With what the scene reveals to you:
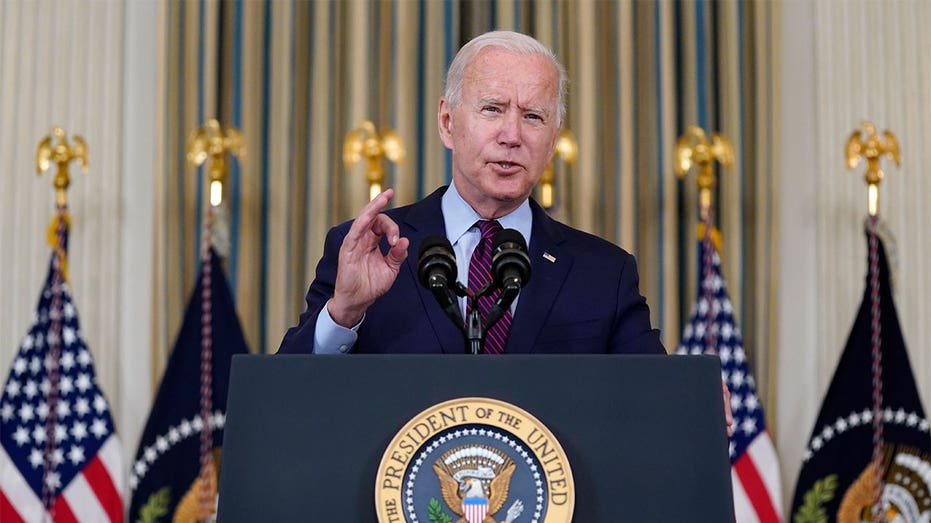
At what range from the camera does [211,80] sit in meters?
7.04

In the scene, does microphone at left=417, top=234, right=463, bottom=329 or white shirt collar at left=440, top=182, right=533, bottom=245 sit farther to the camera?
white shirt collar at left=440, top=182, right=533, bottom=245

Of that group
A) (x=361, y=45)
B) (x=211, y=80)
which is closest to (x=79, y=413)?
(x=211, y=80)

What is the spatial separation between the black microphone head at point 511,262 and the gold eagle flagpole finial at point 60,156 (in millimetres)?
4578

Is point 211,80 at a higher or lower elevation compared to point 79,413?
higher

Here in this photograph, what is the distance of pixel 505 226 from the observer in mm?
2877

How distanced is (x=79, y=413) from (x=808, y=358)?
Result: 147 inches

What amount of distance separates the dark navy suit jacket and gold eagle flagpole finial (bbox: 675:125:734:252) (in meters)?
3.90

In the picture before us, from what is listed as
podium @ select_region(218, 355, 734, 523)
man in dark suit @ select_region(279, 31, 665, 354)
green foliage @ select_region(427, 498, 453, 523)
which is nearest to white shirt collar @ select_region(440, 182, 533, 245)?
man in dark suit @ select_region(279, 31, 665, 354)

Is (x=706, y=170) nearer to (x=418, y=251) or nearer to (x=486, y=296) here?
(x=486, y=296)

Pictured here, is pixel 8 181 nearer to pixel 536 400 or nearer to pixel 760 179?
pixel 760 179

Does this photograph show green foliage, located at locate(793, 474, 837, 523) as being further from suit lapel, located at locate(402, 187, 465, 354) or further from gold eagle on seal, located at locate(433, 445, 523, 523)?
gold eagle on seal, located at locate(433, 445, 523, 523)

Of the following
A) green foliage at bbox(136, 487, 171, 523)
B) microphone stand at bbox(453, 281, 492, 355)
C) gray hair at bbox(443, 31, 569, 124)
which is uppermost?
gray hair at bbox(443, 31, 569, 124)

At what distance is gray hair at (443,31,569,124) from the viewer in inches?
110

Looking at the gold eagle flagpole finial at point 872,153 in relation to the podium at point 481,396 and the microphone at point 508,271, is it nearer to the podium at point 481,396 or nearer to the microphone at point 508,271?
the microphone at point 508,271
